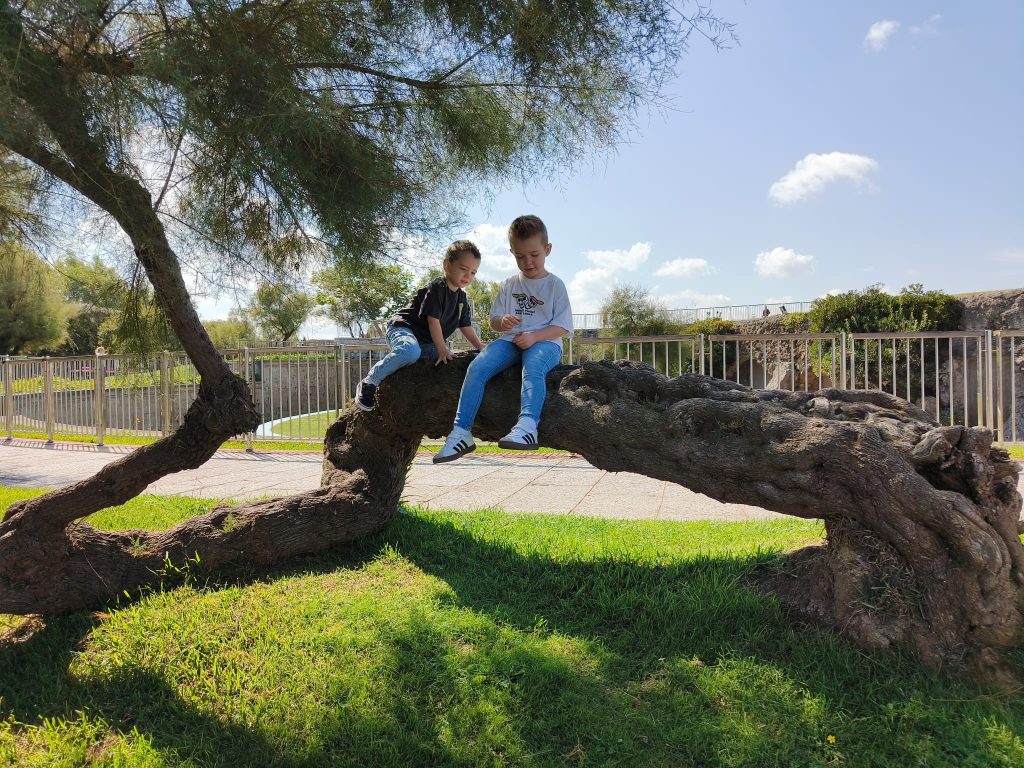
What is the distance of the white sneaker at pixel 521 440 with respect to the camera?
3238 mm

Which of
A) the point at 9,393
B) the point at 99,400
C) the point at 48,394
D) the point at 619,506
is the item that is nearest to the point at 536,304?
the point at 619,506

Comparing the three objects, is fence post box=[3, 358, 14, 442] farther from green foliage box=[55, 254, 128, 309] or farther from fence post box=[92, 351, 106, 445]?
green foliage box=[55, 254, 128, 309]

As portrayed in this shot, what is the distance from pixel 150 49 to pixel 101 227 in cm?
109

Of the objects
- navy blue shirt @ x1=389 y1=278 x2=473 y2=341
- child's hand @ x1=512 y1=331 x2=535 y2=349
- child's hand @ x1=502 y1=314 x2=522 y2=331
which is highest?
navy blue shirt @ x1=389 y1=278 x2=473 y2=341

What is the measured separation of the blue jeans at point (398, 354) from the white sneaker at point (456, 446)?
0.65m

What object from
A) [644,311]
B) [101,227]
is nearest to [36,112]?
[101,227]

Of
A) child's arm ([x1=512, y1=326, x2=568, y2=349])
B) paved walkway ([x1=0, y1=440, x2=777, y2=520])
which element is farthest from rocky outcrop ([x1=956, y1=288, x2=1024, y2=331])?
child's arm ([x1=512, y1=326, x2=568, y2=349])

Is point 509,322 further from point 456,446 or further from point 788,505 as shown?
point 788,505

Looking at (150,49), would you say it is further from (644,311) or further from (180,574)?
(644,311)

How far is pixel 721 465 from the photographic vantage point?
10.3ft

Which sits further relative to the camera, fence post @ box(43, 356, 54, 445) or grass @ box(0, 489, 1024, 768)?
fence post @ box(43, 356, 54, 445)

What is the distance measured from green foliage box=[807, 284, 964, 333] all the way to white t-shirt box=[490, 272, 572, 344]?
14038 mm

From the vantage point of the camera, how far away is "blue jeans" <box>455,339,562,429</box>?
3.46 m

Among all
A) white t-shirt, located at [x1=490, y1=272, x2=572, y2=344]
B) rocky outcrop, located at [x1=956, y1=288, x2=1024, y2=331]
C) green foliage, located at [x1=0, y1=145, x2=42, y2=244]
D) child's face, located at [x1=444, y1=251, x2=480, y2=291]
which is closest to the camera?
green foliage, located at [x1=0, y1=145, x2=42, y2=244]
